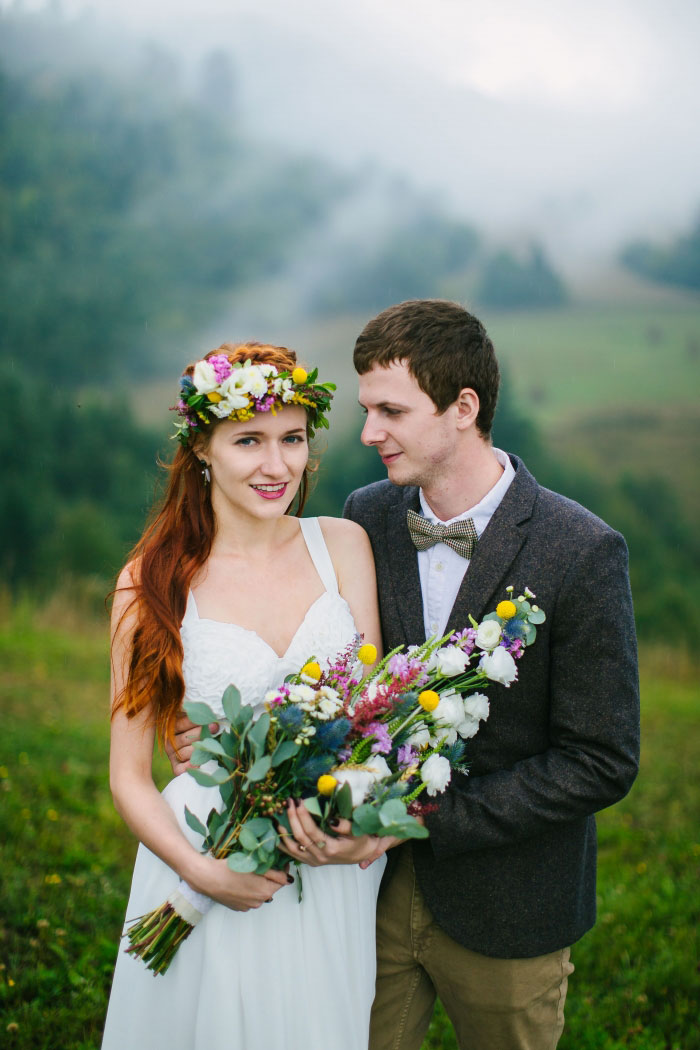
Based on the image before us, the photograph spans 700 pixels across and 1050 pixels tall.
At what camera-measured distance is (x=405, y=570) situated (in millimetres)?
2910

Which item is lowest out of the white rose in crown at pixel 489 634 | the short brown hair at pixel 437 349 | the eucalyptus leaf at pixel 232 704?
the eucalyptus leaf at pixel 232 704

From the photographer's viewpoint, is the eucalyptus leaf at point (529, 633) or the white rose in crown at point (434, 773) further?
the eucalyptus leaf at point (529, 633)

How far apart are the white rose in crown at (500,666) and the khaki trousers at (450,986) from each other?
85 centimetres

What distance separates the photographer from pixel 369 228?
685 inches

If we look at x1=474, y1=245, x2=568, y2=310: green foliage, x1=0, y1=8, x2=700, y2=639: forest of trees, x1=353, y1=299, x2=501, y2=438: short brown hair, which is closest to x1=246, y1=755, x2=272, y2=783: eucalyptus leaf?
x1=353, y1=299, x2=501, y2=438: short brown hair

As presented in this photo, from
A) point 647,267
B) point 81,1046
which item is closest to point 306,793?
point 81,1046

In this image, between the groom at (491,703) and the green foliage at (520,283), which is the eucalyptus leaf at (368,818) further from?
the green foliage at (520,283)

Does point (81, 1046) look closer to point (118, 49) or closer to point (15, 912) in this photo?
point (15, 912)

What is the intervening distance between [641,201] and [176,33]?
1146 cm

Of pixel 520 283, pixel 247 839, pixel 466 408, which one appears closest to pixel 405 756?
pixel 247 839

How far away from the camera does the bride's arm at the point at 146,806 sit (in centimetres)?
236

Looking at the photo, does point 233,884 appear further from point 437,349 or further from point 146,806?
point 437,349

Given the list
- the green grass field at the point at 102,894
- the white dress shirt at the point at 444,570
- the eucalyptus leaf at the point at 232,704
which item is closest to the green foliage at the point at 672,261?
the green grass field at the point at 102,894

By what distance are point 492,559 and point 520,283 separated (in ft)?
45.4
